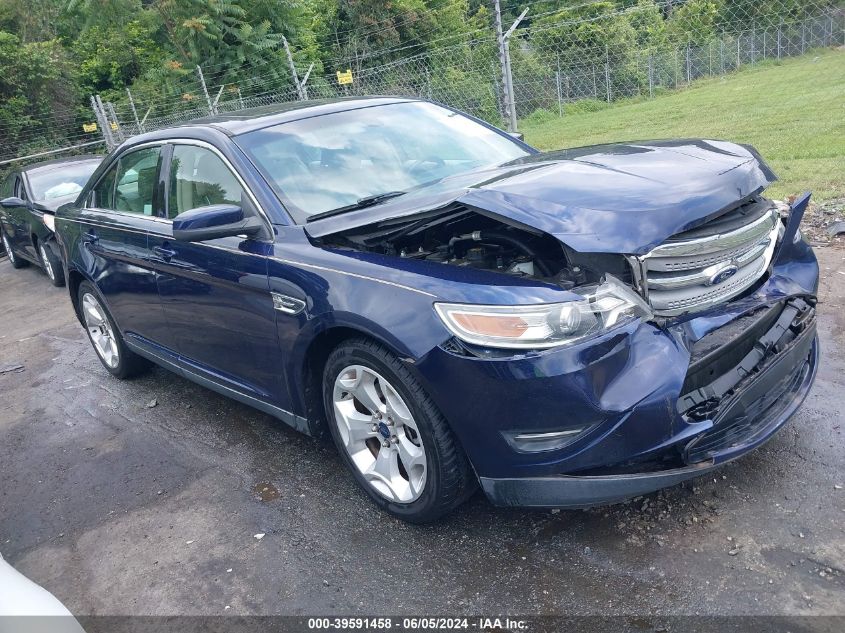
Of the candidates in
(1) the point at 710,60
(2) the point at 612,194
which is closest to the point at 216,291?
(2) the point at 612,194

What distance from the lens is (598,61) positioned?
2331 centimetres

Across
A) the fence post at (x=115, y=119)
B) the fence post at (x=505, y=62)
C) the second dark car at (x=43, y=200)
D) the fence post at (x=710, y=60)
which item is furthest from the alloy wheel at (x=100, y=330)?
the fence post at (x=710, y=60)

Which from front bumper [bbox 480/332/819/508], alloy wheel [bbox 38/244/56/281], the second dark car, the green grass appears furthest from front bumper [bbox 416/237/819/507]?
alloy wheel [bbox 38/244/56/281]

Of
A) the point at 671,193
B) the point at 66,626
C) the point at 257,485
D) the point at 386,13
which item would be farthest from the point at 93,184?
the point at 386,13

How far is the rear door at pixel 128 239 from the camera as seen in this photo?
13.6 feet

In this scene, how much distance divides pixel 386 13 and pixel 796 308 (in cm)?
2610

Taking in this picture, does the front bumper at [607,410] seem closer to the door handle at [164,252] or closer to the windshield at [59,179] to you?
the door handle at [164,252]

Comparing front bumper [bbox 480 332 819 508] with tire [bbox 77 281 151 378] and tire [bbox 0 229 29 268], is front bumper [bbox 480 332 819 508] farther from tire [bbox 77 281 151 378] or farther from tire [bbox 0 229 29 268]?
tire [bbox 0 229 29 268]

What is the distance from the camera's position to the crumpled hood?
254 cm

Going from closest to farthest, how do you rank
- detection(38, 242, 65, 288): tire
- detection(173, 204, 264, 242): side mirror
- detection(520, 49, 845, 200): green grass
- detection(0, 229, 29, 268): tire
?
detection(173, 204, 264, 242): side mirror → detection(520, 49, 845, 200): green grass → detection(38, 242, 65, 288): tire → detection(0, 229, 29, 268): tire

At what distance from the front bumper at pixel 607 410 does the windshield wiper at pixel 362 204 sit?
1057 millimetres

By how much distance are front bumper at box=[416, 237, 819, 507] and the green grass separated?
518 cm

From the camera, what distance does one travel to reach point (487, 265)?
2.89 m

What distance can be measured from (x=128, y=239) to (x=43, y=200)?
216 inches
